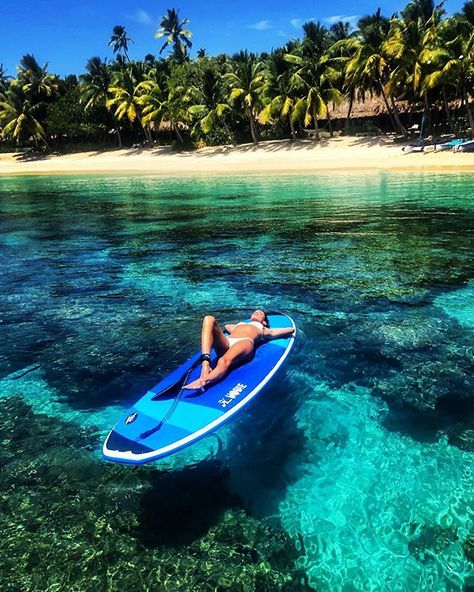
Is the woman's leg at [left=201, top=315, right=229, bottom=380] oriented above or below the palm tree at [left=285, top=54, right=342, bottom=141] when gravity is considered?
below

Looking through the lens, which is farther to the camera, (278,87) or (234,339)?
(278,87)

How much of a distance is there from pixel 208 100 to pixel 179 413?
185ft

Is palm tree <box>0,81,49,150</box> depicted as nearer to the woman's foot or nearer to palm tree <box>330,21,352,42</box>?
palm tree <box>330,21,352,42</box>

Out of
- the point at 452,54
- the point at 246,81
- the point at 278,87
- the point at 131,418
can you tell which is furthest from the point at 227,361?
the point at 246,81

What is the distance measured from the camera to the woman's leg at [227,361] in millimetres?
6570

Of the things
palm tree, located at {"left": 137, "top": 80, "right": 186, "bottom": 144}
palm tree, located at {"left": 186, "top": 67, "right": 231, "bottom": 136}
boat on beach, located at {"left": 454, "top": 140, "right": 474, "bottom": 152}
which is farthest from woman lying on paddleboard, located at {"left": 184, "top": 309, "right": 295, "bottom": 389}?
palm tree, located at {"left": 137, "top": 80, "right": 186, "bottom": 144}

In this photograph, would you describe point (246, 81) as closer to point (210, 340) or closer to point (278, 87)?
point (278, 87)

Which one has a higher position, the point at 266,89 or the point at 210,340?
the point at 266,89

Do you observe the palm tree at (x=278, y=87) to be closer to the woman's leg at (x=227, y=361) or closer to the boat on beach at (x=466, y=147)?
the boat on beach at (x=466, y=147)

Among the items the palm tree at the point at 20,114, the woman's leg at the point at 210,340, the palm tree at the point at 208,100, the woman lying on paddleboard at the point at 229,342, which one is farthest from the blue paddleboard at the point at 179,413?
the palm tree at the point at 20,114

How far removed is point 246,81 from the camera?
172 feet

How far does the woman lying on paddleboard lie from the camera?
6.73 meters

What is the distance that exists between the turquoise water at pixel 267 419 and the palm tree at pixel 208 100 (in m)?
41.4

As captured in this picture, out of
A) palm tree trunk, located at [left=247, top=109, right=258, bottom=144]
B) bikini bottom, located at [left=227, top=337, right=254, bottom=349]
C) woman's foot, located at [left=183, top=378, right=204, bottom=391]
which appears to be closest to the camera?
woman's foot, located at [left=183, top=378, right=204, bottom=391]
